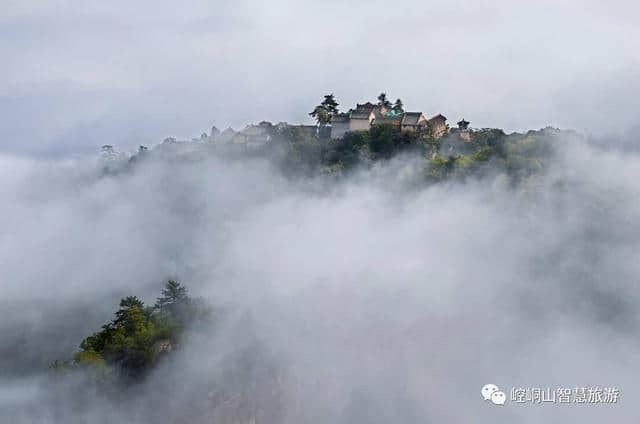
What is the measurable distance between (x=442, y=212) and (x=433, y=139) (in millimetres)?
12566

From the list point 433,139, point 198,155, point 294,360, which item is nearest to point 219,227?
point 198,155

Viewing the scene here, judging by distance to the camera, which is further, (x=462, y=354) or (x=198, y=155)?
(x=198, y=155)

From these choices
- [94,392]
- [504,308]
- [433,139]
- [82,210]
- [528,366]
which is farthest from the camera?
[82,210]

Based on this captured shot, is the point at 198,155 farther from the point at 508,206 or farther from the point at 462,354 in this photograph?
the point at 462,354

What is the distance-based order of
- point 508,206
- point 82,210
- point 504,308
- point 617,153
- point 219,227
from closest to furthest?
point 504,308 < point 508,206 < point 617,153 < point 219,227 < point 82,210

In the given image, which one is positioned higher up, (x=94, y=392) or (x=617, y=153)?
(x=617, y=153)

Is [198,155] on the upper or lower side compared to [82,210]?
upper

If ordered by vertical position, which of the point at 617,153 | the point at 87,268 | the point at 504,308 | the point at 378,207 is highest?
the point at 617,153

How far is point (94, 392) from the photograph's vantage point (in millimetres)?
56094

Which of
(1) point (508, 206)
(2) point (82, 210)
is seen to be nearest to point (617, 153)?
(1) point (508, 206)

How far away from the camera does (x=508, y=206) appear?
7606 centimetres

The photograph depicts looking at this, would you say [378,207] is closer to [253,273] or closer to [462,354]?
[253,273]

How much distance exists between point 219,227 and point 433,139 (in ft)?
95.6

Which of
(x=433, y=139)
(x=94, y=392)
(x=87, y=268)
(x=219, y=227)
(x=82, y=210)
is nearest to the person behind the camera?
(x=94, y=392)
